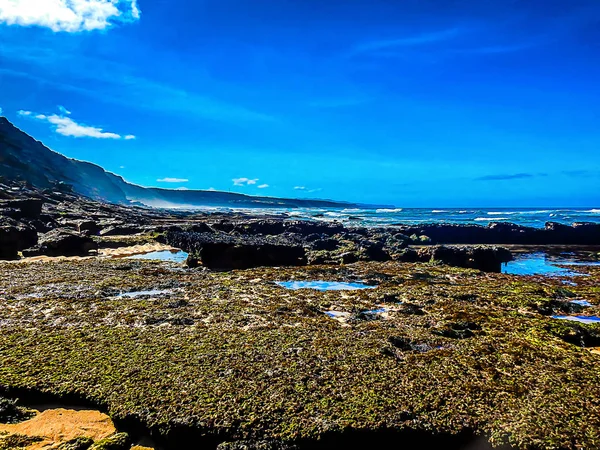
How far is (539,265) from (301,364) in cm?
2206

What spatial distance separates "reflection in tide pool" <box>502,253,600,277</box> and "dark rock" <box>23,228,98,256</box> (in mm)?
23380

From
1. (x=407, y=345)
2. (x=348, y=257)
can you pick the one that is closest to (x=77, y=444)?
(x=407, y=345)

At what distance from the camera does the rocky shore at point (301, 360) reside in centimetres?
489

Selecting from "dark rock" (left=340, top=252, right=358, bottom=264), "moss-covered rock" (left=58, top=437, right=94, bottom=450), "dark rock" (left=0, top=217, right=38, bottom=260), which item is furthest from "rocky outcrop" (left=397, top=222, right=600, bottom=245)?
"moss-covered rock" (left=58, top=437, right=94, bottom=450)

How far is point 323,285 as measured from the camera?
44.8ft

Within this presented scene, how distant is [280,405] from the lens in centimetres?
521

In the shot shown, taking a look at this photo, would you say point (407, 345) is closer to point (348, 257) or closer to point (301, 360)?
point (301, 360)

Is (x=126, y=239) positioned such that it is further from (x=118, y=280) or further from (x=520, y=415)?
(x=520, y=415)

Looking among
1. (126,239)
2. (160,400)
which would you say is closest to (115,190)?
(126,239)

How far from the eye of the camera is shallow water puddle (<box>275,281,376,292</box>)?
13.1 m

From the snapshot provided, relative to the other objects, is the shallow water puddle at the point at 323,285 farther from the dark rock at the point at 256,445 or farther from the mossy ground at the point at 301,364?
the dark rock at the point at 256,445

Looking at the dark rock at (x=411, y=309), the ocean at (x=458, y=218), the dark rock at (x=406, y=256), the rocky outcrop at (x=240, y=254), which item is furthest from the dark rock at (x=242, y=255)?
the ocean at (x=458, y=218)

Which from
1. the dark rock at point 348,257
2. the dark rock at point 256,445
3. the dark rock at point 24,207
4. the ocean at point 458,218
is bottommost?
the dark rock at point 256,445

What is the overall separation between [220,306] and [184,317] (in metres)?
1.22
